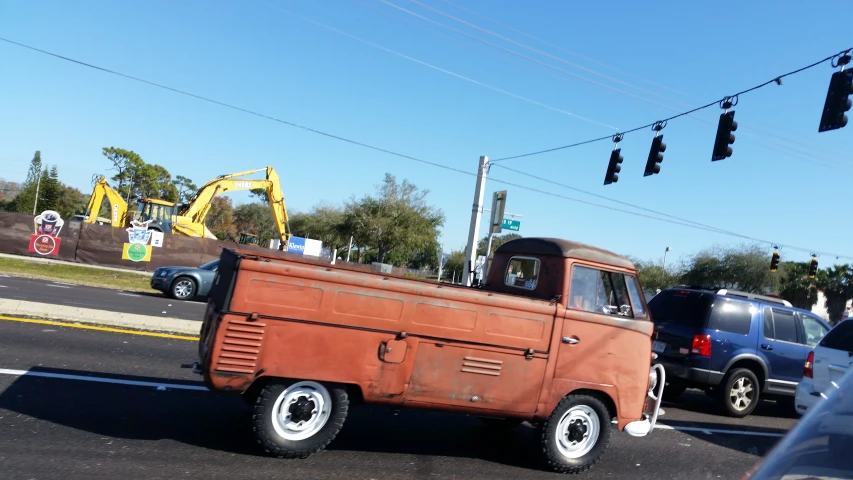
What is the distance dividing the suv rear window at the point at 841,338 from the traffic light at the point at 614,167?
33.7ft

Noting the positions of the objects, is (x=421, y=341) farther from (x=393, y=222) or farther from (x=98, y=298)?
(x=393, y=222)

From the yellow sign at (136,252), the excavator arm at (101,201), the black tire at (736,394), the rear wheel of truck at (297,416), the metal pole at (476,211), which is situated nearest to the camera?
the rear wheel of truck at (297,416)

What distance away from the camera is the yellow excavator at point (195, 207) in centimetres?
3241

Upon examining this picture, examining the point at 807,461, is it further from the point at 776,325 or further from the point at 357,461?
the point at 776,325

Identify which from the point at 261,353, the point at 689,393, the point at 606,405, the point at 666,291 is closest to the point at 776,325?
the point at 666,291

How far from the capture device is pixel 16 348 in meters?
8.28

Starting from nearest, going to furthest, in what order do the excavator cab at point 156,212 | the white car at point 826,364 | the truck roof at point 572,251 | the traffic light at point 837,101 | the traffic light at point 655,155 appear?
1. the truck roof at point 572,251
2. the white car at point 826,364
3. the traffic light at point 837,101
4. the traffic light at point 655,155
5. the excavator cab at point 156,212

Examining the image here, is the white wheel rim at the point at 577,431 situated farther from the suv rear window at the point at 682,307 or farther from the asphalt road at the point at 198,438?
the suv rear window at the point at 682,307

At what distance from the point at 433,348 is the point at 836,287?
51.8 metres

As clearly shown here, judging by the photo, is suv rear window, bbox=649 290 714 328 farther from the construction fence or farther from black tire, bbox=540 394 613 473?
the construction fence

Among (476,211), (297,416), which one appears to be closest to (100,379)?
(297,416)

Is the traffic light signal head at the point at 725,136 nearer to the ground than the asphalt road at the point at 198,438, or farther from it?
farther from it

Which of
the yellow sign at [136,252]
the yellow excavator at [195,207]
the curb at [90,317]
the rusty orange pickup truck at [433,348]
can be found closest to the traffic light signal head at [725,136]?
the rusty orange pickup truck at [433,348]

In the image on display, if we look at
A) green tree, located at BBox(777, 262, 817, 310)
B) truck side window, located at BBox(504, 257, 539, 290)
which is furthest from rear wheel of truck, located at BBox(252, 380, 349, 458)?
green tree, located at BBox(777, 262, 817, 310)
